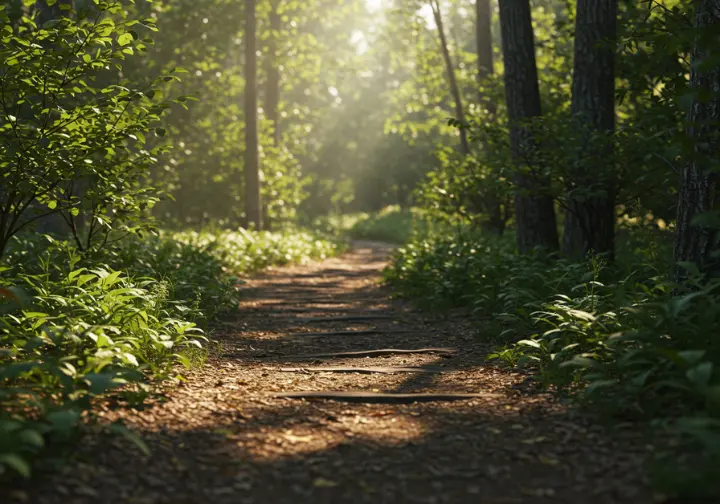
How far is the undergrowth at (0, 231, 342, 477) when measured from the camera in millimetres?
3377

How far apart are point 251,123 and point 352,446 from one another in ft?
48.0

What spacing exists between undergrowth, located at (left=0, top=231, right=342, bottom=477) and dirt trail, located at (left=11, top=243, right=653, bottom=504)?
0.21 meters

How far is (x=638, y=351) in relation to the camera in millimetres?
3996

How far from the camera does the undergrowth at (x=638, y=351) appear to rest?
10.4 ft

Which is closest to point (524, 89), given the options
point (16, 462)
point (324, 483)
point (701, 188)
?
point (701, 188)

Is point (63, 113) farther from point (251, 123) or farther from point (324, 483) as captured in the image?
point (251, 123)

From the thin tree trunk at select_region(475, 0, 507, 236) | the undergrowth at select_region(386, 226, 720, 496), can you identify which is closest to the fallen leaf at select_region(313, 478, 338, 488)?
the undergrowth at select_region(386, 226, 720, 496)

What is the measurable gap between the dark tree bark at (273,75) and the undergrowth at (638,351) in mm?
15411

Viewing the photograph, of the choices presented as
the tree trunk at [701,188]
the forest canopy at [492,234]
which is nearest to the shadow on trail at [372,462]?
the forest canopy at [492,234]

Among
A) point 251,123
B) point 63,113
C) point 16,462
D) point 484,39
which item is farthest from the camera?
point 251,123

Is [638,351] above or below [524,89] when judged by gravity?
below

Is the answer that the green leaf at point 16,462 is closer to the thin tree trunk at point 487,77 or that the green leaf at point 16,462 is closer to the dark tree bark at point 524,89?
the dark tree bark at point 524,89

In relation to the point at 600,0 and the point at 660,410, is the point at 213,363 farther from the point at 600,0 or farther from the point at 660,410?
the point at 600,0

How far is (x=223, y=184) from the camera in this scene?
68.7ft
